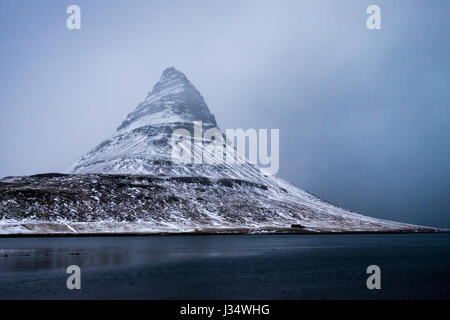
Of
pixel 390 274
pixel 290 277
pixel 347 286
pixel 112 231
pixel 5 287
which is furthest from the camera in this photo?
pixel 112 231

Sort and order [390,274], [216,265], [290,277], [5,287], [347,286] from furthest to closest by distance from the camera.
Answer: [216,265]
[390,274]
[290,277]
[347,286]
[5,287]

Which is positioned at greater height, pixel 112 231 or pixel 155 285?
pixel 155 285

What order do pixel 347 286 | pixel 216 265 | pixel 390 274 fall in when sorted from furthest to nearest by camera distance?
pixel 216 265
pixel 390 274
pixel 347 286

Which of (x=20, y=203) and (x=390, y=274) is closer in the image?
(x=390, y=274)

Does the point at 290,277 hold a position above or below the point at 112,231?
above
